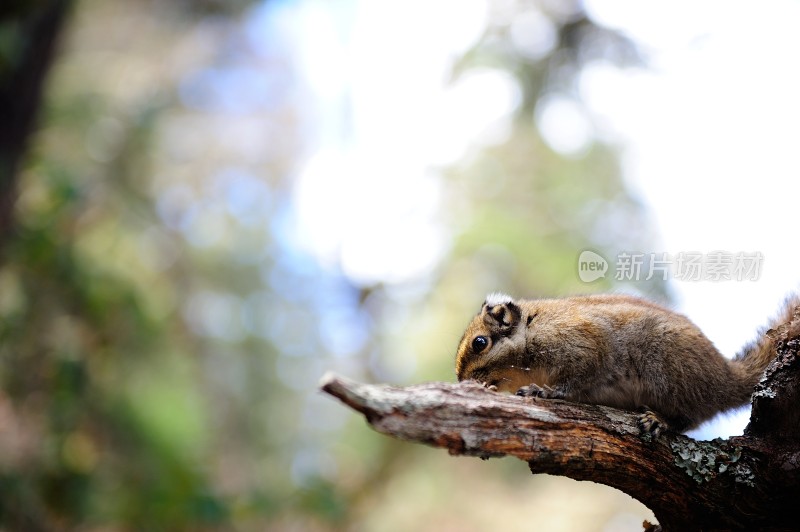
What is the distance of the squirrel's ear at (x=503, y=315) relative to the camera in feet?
10.4

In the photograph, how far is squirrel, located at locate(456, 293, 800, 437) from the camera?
2.67m

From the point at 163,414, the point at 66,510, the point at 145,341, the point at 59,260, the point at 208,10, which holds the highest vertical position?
the point at 208,10

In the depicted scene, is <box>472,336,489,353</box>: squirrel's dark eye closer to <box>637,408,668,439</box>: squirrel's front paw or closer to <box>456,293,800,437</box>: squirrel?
<box>456,293,800,437</box>: squirrel

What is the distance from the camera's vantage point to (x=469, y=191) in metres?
8.35

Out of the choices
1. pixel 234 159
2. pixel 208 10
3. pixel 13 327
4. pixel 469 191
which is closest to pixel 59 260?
pixel 13 327

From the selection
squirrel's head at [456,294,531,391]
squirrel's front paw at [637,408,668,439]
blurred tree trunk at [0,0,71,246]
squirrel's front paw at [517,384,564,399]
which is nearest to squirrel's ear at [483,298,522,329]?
squirrel's head at [456,294,531,391]

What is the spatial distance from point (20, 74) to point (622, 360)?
554 centimetres

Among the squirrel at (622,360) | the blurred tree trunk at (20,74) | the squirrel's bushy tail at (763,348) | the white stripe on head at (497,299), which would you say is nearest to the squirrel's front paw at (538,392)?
the squirrel at (622,360)

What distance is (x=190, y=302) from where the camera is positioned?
449 inches

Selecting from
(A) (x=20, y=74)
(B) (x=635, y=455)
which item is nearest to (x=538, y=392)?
(B) (x=635, y=455)

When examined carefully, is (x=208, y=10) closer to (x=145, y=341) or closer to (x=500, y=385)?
(x=145, y=341)

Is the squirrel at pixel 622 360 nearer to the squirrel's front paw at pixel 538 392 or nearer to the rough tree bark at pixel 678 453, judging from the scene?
the squirrel's front paw at pixel 538 392

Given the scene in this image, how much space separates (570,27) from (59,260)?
204 inches

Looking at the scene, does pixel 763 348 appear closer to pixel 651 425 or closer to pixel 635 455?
pixel 651 425
